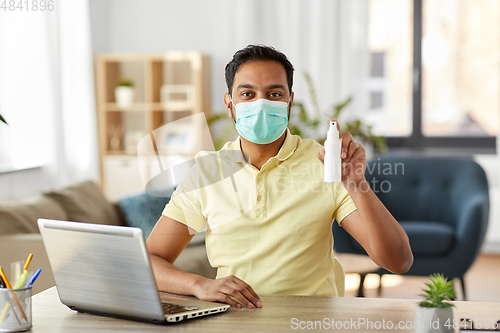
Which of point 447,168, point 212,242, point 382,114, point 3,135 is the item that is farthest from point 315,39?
point 212,242

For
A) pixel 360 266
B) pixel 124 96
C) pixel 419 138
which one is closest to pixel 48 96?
pixel 124 96

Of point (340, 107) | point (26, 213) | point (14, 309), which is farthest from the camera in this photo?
point (340, 107)

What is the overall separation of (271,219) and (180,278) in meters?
0.25

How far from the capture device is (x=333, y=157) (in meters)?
0.94

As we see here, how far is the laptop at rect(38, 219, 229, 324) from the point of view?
0.86 m

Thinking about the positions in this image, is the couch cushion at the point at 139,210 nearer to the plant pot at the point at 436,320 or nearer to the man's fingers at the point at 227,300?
the man's fingers at the point at 227,300

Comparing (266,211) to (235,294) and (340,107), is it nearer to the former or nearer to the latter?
(235,294)

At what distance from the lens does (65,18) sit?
382 centimetres

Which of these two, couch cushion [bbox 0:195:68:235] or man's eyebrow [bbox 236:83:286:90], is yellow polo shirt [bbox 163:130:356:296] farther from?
couch cushion [bbox 0:195:68:235]

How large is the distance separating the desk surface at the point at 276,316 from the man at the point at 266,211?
180mm

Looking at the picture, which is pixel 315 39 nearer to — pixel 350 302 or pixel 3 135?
pixel 3 135

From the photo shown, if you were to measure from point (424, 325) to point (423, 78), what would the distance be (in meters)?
3.98

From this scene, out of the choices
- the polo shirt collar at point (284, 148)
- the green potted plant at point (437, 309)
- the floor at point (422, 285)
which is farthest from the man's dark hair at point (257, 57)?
the floor at point (422, 285)

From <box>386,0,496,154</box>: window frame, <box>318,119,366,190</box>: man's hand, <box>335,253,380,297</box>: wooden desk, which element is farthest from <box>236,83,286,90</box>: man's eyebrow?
<box>386,0,496,154</box>: window frame
